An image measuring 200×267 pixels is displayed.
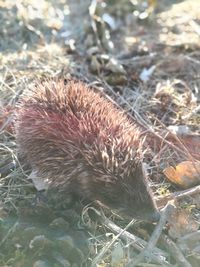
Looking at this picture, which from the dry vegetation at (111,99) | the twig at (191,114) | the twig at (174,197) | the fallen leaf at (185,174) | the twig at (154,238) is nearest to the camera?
the twig at (154,238)

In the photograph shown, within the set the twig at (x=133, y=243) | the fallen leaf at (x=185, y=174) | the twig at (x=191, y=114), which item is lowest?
the twig at (x=133, y=243)

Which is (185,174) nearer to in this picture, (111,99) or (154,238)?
(154,238)

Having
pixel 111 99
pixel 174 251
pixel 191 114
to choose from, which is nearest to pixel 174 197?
pixel 174 251

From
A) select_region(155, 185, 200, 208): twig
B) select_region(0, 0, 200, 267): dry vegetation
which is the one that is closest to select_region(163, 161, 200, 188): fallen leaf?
select_region(0, 0, 200, 267): dry vegetation

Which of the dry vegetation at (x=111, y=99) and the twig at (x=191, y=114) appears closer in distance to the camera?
the dry vegetation at (x=111, y=99)

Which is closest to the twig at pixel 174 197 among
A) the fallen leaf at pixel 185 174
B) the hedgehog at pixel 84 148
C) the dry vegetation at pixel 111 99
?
the dry vegetation at pixel 111 99

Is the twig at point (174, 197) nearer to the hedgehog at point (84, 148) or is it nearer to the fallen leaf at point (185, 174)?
the fallen leaf at point (185, 174)
